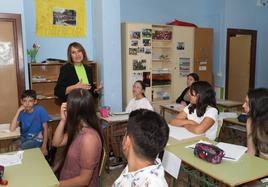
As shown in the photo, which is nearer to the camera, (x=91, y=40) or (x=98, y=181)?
(x=98, y=181)

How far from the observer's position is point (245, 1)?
6.50 meters

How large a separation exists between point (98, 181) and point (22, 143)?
1.52 m

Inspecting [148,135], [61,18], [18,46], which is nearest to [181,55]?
[61,18]

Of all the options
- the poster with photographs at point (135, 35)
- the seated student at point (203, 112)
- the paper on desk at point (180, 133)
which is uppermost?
→ the poster with photographs at point (135, 35)

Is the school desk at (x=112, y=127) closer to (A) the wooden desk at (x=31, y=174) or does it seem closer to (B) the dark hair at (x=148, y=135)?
(A) the wooden desk at (x=31, y=174)

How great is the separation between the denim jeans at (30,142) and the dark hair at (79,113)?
1.31 meters

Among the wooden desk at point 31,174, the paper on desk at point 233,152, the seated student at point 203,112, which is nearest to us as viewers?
the wooden desk at point 31,174

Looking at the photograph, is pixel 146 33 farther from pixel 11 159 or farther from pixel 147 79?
pixel 11 159

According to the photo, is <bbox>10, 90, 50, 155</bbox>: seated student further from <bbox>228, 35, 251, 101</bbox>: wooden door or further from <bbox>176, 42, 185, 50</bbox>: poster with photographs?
<bbox>228, 35, 251, 101</bbox>: wooden door

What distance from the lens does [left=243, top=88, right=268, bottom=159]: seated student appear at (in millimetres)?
2084

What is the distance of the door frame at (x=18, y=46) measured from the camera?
11.7ft

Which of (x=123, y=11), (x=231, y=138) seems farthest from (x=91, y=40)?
(x=231, y=138)

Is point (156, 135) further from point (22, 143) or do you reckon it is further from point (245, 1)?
point (245, 1)

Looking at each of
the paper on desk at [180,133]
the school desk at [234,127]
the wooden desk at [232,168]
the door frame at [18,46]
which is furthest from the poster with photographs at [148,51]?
the wooden desk at [232,168]
